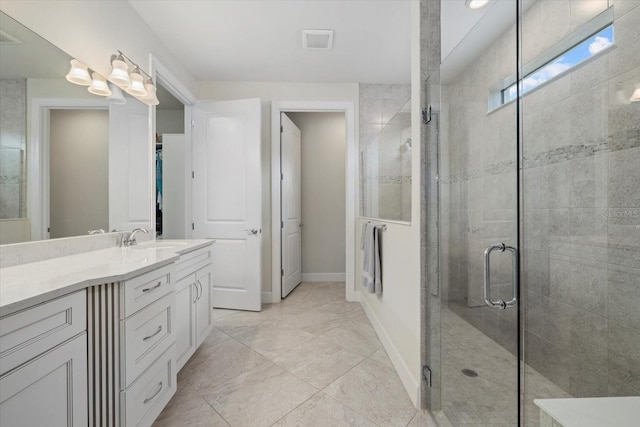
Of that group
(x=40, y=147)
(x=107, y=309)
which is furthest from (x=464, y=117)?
(x=40, y=147)

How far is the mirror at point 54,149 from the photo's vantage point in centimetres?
129

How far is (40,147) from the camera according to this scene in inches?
55.9

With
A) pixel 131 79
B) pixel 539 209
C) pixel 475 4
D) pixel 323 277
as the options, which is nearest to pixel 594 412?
pixel 539 209

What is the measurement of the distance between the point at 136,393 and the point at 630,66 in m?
2.36

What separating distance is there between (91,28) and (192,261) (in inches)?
61.9

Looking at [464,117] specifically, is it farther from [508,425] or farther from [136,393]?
[136,393]

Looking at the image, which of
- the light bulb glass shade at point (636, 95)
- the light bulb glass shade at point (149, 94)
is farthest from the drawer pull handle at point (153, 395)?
the light bulb glass shade at point (636, 95)

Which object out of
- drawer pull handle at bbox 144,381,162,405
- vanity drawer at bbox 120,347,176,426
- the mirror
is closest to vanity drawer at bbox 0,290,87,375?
vanity drawer at bbox 120,347,176,426

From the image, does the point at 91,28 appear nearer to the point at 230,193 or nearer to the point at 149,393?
the point at 230,193

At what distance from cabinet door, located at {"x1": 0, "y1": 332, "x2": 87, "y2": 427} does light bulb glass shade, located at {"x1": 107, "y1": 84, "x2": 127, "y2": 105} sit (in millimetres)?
1498

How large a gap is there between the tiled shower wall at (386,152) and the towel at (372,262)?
0.17m

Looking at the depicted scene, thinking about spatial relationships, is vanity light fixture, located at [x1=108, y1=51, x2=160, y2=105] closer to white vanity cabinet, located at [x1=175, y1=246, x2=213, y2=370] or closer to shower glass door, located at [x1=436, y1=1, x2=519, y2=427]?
white vanity cabinet, located at [x1=175, y1=246, x2=213, y2=370]

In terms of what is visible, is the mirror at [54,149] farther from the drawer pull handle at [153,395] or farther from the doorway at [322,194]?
the doorway at [322,194]

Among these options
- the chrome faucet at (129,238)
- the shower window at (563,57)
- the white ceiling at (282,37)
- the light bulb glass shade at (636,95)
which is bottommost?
the chrome faucet at (129,238)
